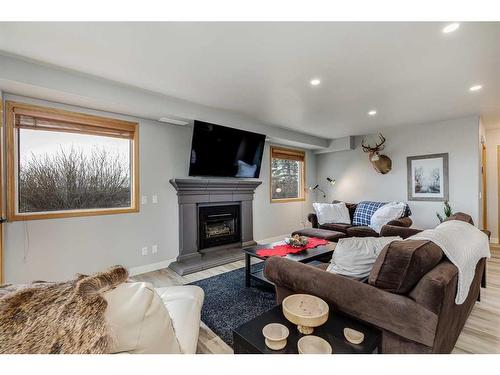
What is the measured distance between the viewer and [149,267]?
3.36 m

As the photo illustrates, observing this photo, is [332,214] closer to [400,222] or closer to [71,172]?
[400,222]

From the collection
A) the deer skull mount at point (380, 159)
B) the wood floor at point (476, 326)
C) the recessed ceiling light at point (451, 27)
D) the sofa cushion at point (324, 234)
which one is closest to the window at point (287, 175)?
the sofa cushion at point (324, 234)

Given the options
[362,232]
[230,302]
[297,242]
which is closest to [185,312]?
[230,302]

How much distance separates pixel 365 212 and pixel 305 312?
152 inches

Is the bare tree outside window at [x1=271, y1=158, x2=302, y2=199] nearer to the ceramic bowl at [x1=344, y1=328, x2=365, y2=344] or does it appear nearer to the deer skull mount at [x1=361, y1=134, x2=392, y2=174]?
the deer skull mount at [x1=361, y1=134, x2=392, y2=174]

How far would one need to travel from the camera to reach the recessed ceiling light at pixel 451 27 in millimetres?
1692

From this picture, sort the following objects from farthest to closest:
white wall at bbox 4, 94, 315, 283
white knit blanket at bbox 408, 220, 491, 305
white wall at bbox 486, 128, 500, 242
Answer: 1. white wall at bbox 486, 128, 500, 242
2. white wall at bbox 4, 94, 315, 283
3. white knit blanket at bbox 408, 220, 491, 305

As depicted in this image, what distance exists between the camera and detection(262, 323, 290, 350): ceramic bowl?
1.06m

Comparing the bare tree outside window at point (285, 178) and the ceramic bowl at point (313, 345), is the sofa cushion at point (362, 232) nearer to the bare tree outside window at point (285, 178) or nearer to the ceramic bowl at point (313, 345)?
the bare tree outside window at point (285, 178)

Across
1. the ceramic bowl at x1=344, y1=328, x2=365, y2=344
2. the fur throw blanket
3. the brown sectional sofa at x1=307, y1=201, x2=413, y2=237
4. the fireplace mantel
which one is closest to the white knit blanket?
the ceramic bowl at x1=344, y1=328, x2=365, y2=344

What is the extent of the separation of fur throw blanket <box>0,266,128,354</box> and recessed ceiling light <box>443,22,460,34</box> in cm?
263

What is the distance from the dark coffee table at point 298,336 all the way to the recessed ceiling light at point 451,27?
215 centimetres

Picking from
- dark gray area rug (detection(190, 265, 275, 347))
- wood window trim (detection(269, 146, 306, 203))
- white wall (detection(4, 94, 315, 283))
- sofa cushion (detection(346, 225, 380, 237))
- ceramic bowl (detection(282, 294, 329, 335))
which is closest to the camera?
ceramic bowl (detection(282, 294, 329, 335))

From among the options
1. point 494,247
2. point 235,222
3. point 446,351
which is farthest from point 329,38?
point 494,247
